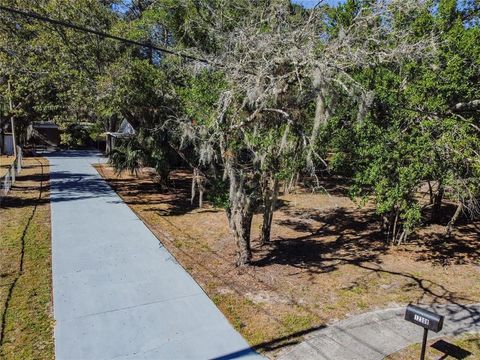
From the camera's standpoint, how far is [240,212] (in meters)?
7.55

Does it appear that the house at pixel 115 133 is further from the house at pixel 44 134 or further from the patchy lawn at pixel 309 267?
the patchy lawn at pixel 309 267

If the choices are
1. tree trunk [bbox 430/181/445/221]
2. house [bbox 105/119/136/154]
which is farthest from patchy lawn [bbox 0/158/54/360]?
house [bbox 105/119/136/154]

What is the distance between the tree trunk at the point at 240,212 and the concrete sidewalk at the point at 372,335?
2.62m

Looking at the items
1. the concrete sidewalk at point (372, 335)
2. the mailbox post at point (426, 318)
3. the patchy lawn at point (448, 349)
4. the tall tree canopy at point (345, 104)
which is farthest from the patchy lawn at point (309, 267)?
the mailbox post at point (426, 318)

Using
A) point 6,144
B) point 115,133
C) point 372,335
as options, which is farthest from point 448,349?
point 6,144

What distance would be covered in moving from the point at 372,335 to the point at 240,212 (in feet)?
10.7

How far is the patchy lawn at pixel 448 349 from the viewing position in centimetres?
505

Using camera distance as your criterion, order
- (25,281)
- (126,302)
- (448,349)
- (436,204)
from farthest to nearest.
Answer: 1. (436,204)
2. (25,281)
3. (126,302)
4. (448,349)

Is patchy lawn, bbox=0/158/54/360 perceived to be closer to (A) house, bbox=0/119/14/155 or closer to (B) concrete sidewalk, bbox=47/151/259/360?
(B) concrete sidewalk, bbox=47/151/259/360

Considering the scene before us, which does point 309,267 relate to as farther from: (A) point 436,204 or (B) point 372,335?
(A) point 436,204

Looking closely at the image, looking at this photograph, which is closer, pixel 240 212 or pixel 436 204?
pixel 240 212

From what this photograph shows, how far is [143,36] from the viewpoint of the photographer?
11.1m

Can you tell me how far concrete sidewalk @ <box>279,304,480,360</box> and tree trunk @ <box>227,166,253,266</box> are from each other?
2.62 m

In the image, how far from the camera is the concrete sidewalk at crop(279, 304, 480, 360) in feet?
16.4
